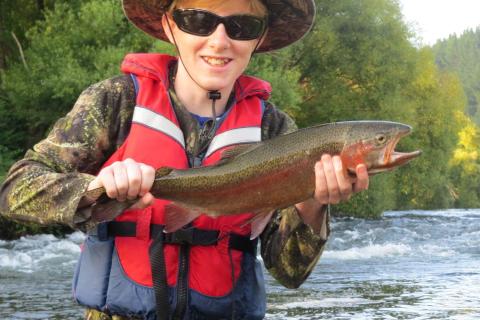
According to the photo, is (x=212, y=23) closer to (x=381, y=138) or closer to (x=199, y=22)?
(x=199, y=22)

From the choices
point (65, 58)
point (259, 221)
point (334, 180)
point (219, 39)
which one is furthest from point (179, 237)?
point (65, 58)

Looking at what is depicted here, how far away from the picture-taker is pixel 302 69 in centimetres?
3244

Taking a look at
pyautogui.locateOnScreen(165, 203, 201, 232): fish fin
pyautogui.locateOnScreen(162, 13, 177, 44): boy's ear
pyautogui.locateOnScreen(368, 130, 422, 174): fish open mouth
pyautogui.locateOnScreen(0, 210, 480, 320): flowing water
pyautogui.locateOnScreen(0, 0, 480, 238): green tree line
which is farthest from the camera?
pyautogui.locateOnScreen(0, 0, 480, 238): green tree line

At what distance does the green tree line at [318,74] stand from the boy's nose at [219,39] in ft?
49.1

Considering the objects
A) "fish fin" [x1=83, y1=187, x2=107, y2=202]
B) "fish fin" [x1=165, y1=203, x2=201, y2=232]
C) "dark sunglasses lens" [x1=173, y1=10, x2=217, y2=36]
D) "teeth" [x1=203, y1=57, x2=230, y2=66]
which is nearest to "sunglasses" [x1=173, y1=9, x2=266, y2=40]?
"dark sunglasses lens" [x1=173, y1=10, x2=217, y2=36]

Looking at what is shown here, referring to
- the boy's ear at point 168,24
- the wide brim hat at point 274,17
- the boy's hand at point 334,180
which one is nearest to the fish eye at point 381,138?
the boy's hand at point 334,180

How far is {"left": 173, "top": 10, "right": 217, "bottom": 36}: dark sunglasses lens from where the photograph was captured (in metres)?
3.40

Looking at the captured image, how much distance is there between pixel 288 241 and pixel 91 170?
91 cm

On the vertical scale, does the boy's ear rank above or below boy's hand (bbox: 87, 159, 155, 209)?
above

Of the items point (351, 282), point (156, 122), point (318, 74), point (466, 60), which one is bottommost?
point (351, 282)

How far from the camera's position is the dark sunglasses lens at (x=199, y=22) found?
11.2 feet

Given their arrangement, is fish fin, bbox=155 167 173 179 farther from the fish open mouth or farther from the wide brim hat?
the wide brim hat

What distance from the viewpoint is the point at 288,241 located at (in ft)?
11.6

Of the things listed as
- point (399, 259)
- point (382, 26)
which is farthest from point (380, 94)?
point (399, 259)
